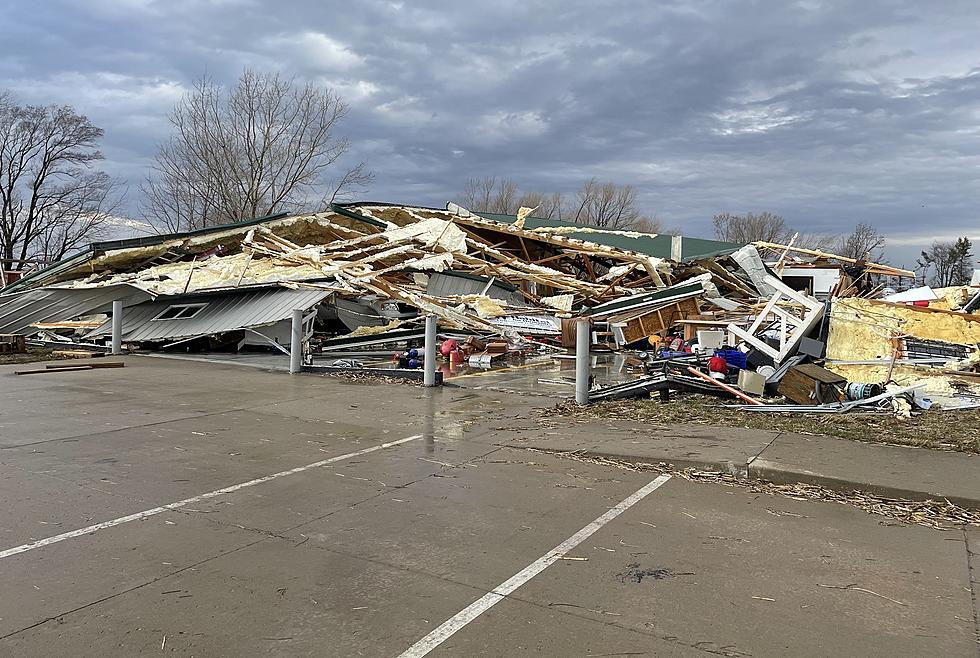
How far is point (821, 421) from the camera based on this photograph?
28.4 feet

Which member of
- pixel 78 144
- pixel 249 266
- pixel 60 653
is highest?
pixel 78 144

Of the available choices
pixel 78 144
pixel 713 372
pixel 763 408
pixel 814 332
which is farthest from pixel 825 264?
pixel 78 144

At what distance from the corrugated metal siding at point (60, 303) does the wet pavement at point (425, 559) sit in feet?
40.2

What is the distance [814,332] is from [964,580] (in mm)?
9173

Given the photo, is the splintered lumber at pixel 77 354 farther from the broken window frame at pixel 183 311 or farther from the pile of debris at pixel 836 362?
the pile of debris at pixel 836 362

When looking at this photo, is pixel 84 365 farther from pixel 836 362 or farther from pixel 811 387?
pixel 836 362

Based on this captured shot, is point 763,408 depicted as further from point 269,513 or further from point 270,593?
point 270,593

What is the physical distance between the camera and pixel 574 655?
129 inches

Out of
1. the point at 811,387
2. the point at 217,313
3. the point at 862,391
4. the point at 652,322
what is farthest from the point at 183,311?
the point at 862,391

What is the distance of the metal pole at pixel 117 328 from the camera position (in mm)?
17219

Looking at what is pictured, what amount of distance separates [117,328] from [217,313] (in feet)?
7.80

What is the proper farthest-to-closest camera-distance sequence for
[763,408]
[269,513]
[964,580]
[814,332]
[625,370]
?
[625,370]
[814,332]
[763,408]
[269,513]
[964,580]

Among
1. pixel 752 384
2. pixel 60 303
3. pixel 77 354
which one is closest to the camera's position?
pixel 752 384

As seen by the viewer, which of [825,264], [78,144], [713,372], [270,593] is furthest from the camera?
[78,144]
